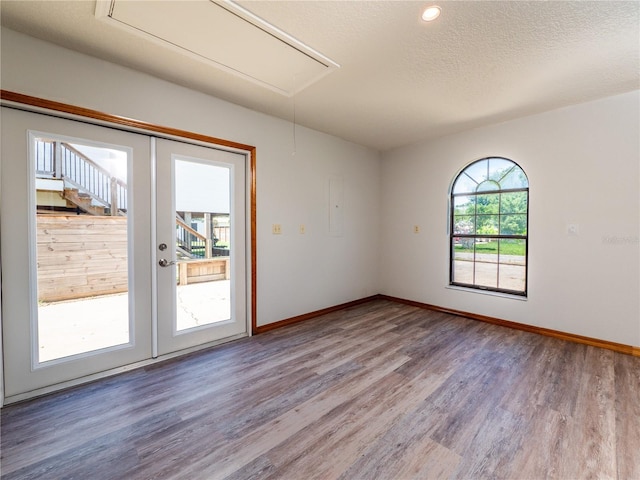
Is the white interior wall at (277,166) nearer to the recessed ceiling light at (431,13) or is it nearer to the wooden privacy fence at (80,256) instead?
the wooden privacy fence at (80,256)

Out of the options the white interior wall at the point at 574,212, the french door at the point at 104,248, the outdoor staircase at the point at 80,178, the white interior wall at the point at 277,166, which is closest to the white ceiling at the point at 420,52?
the white interior wall at the point at 277,166

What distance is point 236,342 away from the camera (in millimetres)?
3062

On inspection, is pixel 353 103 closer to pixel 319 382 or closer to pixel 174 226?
pixel 174 226

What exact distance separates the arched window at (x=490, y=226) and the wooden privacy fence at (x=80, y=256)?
4115 millimetres

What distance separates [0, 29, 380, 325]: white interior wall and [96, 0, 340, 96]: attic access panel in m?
0.63

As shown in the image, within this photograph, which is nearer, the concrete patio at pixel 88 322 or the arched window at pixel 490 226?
the concrete patio at pixel 88 322

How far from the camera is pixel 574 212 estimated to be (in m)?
3.10

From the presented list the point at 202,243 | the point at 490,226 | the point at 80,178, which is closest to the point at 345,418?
the point at 202,243

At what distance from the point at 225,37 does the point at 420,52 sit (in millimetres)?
1463

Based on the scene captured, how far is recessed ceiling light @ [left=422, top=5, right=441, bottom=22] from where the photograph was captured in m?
1.72

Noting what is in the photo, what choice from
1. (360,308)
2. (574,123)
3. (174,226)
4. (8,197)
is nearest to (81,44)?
(8,197)

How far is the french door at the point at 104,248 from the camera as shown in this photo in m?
2.01

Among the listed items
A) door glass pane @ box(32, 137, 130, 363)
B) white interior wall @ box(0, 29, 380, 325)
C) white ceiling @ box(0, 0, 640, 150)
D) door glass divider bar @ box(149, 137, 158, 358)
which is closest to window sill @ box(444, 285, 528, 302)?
white interior wall @ box(0, 29, 380, 325)

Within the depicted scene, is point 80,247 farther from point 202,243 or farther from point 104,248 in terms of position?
point 202,243
